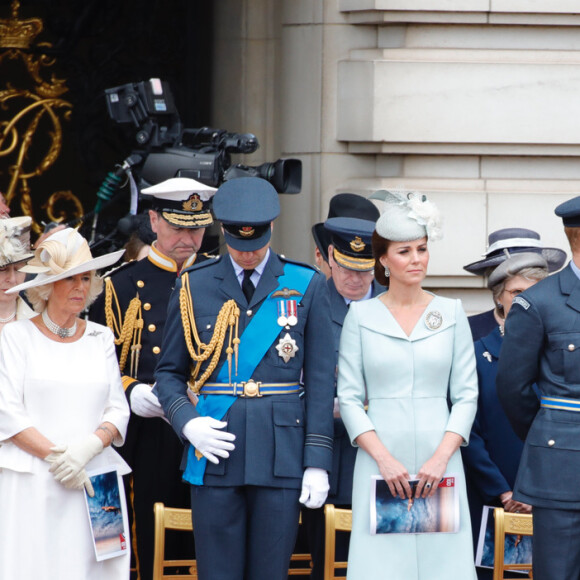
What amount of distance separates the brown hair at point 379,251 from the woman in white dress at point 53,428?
96 cm

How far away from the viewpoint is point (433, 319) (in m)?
4.97

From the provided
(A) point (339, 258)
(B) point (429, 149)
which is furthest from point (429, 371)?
(B) point (429, 149)

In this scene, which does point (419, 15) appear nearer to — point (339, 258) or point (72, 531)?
point (339, 258)

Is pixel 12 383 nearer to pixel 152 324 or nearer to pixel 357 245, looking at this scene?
pixel 152 324

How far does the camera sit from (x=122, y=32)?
7.65 metres

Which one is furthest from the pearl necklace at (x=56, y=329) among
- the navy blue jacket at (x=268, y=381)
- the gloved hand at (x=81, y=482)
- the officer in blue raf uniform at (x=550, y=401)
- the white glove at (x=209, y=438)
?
the officer in blue raf uniform at (x=550, y=401)

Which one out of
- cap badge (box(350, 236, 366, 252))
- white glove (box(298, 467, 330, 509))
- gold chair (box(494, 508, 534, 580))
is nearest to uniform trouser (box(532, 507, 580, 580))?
gold chair (box(494, 508, 534, 580))

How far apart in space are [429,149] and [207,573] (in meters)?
2.72

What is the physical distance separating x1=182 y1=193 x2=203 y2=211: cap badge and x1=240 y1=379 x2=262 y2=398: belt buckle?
1.04m

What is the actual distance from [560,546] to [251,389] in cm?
111

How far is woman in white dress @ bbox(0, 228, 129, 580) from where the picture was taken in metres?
5.03

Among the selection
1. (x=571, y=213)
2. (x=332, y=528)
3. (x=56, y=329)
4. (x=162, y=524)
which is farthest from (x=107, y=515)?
(x=571, y=213)

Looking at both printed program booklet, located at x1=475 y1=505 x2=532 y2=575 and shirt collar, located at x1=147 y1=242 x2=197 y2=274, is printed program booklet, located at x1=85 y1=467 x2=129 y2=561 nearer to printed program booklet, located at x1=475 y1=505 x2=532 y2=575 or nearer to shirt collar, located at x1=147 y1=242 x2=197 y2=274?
shirt collar, located at x1=147 y1=242 x2=197 y2=274

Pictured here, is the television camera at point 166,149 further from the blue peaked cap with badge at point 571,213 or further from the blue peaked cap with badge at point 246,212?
the blue peaked cap with badge at point 571,213
